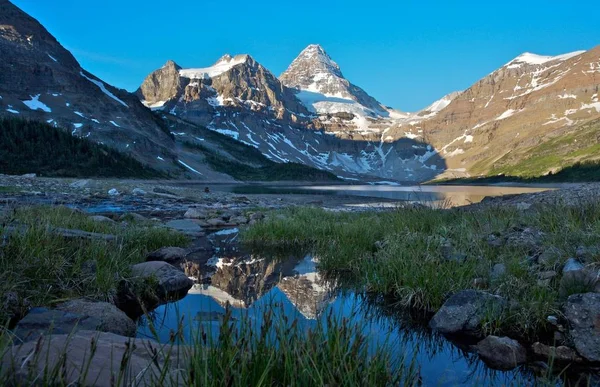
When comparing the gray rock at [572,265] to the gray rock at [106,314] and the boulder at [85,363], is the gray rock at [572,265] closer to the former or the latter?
the boulder at [85,363]

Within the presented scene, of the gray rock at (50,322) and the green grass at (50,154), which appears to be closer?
the gray rock at (50,322)

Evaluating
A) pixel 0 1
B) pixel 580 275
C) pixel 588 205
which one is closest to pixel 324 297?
pixel 580 275

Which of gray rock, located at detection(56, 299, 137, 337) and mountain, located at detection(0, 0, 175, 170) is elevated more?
mountain, located at detection(0, 0, 175, 170)

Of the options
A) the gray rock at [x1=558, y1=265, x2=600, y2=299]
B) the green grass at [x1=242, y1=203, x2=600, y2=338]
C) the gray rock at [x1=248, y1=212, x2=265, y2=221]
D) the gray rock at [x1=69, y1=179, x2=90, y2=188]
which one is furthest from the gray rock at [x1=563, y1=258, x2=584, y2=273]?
the gray rock at [x1=69, y1=179, x2=90, y2=188]

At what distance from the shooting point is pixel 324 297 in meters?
6.16

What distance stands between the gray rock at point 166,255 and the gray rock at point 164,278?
91.6 inches

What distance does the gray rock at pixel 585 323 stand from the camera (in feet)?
13.0

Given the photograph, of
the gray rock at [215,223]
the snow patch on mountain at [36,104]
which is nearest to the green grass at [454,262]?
the gray rock at [215,223]

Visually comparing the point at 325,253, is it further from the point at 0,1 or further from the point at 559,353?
the point at 0,1

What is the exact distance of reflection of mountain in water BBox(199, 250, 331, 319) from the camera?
19.4 feet

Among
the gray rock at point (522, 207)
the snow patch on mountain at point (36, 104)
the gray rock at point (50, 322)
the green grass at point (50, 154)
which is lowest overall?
the gray rock at point (50, 322)

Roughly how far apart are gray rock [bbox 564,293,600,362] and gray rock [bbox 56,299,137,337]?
4.91 meters

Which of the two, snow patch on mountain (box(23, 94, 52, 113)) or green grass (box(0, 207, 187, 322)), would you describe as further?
snow patch on mountain (box(23, 94, 52, 113))

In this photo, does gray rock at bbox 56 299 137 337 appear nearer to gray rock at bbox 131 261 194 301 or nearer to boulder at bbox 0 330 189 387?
boulder at bbox 0 330 189 387
